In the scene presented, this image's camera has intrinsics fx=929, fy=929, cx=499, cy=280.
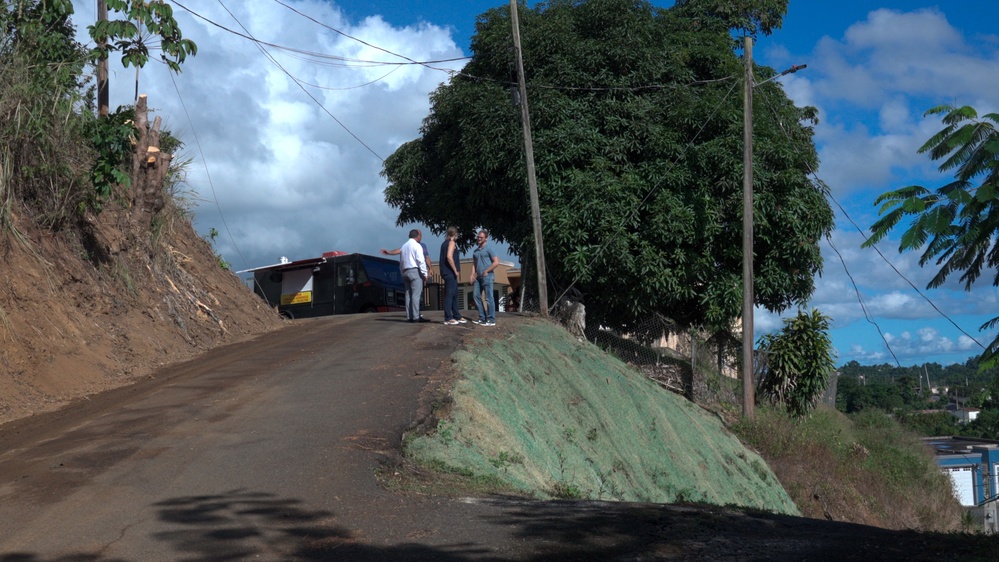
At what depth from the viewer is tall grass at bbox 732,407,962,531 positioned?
21062 millimetres

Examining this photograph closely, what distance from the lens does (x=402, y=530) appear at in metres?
6.36

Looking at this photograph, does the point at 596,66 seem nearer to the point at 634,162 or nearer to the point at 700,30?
the point at 634,162

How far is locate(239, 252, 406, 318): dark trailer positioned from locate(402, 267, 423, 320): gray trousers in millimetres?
8668

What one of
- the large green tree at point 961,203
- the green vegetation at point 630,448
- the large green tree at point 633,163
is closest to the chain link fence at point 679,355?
the large green tree at point 633,163

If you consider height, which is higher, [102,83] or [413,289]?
[102,83]

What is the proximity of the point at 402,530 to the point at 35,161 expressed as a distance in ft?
32.1

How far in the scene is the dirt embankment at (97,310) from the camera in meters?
11.5

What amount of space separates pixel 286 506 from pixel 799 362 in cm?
1920

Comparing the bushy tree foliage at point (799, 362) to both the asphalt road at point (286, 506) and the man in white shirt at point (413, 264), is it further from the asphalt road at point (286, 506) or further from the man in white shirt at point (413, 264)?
the asphalt road at point (286, 506)

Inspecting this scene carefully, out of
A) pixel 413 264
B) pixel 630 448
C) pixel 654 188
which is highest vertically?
pixel 654 188

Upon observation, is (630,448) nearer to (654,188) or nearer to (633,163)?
(654,188)

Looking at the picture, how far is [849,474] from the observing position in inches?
907

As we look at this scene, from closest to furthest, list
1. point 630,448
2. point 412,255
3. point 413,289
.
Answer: point 630,448 → point 412,255 → point 413,289

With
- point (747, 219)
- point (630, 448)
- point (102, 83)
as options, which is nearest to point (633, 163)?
point (747, 219)
